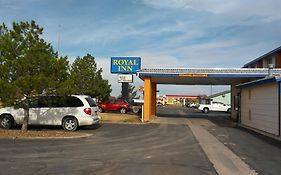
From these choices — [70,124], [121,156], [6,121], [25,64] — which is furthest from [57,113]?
[121,156]

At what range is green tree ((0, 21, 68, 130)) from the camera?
52.0ft

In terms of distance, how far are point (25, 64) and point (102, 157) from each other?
22.3ft

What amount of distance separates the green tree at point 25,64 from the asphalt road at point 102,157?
8.50 ft

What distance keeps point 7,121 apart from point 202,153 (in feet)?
36.5

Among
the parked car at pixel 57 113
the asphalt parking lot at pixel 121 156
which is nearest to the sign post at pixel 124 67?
the parked car at pixel 57 113

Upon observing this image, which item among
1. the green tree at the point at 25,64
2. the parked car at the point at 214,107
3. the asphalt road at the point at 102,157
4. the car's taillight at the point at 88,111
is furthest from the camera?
the parked car at the point at 214,107

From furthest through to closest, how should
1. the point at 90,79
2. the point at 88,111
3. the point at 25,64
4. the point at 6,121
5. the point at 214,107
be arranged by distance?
the point at 214,107
the point at 90,79
the point at 6,121
the point at 88,111
the point at 25,64

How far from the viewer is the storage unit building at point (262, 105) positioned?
59.8ft

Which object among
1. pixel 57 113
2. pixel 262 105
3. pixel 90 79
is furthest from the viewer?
pixel 90 79

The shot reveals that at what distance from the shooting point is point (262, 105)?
69.2 feet

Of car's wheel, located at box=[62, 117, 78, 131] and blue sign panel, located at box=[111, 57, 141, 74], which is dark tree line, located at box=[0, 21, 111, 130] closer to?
car's wheel, located at box=[62, 117, 78, 131]

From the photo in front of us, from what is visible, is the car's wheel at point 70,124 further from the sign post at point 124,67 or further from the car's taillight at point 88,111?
the sign post at point 124,67

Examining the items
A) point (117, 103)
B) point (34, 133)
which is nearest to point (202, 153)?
point (34, 133)

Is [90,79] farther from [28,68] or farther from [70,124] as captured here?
[28,68]
